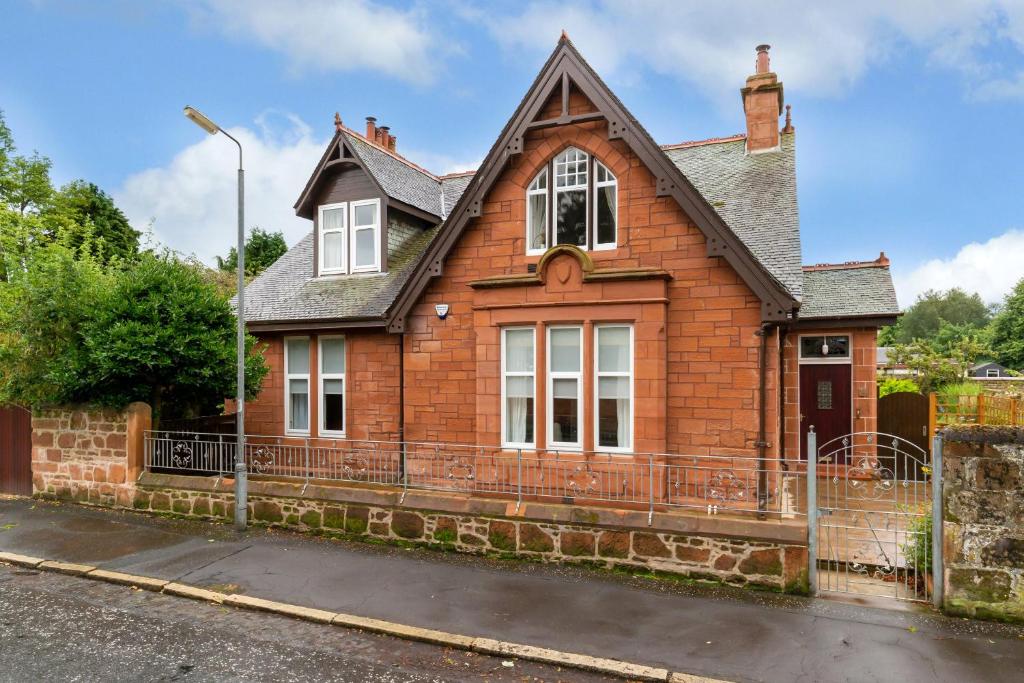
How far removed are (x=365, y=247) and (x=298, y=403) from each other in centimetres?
387

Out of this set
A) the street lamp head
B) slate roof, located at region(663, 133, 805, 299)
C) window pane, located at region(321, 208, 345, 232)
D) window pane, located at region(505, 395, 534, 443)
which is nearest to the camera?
the street lamp head

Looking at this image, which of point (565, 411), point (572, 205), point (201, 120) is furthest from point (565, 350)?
point (201, 120)

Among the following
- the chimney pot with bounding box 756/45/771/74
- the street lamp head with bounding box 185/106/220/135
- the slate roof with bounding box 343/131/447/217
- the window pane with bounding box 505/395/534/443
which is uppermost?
the chimney pot with bounding box 756/45/771/74

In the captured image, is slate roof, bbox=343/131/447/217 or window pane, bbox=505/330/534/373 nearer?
window pane, bbox=505/330/534/373

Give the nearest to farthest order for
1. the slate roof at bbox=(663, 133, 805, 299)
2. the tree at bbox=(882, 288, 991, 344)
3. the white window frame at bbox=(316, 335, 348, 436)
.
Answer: the slate roof at bbox=(663, 133, 805, 299) < the white window frame at bbox=(316, 335, 348, 436) < the tree at bbox=(882, 288, 991, 344)

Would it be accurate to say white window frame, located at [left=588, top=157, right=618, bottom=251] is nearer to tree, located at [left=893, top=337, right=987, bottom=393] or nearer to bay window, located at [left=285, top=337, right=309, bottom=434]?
bay window, located at [left=285, top=337, right=309, bottom=434]

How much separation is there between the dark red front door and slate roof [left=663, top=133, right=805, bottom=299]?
118 inches

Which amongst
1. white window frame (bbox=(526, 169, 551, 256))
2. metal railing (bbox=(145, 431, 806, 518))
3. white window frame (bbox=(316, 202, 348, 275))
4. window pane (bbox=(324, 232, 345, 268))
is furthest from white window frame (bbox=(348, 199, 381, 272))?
white window frame (bbox=(526, 169, 551, 256))

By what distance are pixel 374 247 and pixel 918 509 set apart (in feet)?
37.1

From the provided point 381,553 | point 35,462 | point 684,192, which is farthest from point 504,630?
point 35,462

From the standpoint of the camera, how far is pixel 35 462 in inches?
485

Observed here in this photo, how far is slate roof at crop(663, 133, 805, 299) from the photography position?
35.6 ft

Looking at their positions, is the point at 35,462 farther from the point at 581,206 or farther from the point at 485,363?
the point at 581,206

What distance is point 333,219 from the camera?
14570mm
